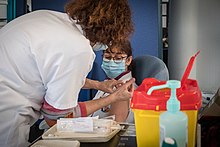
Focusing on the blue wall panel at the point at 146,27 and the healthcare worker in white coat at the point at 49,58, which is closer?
the healthcare worker in white coat at the point at 49,58

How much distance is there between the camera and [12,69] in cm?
122

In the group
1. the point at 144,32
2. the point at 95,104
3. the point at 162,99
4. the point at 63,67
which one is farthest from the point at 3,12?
the point at 162,99

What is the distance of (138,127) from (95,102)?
A: 688 millimetres

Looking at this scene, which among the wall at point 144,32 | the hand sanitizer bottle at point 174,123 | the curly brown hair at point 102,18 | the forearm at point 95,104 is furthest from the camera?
the wall at point 144,32

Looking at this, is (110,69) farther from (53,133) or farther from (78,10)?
(53,133)

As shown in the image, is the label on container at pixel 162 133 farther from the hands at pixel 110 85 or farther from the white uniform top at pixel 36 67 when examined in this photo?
the hands at pixel 110 85

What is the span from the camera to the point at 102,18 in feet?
4.19

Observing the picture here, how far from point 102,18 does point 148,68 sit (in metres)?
0.87

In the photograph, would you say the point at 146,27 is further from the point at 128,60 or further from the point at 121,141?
the point at 121,141

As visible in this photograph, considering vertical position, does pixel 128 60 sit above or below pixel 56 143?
below

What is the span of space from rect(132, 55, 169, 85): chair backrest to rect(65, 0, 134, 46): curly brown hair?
25.5 inches

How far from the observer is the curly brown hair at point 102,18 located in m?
1.28

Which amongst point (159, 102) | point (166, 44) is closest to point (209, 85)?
point (166, 44)

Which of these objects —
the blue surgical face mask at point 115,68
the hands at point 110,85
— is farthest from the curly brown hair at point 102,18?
the blue surgical face mask at point 115,68
